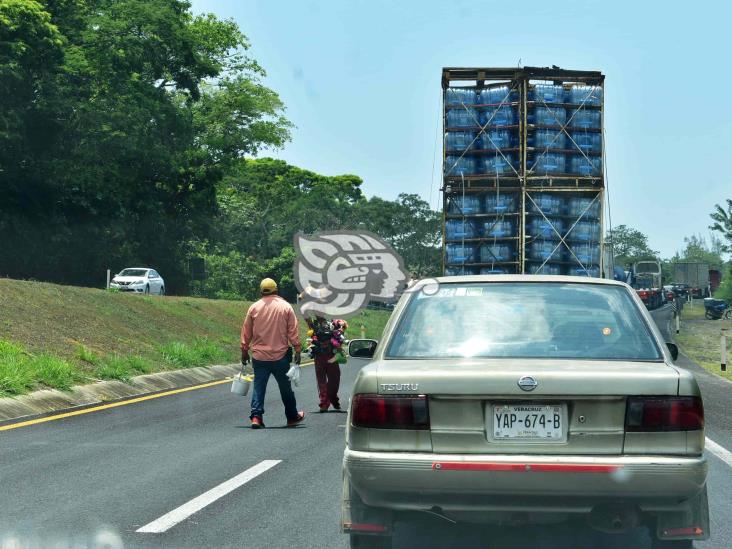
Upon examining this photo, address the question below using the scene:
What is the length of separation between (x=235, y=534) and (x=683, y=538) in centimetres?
264

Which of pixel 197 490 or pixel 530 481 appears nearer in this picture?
pixel 530 481

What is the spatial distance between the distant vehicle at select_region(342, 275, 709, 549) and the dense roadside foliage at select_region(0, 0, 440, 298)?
32.8 meters

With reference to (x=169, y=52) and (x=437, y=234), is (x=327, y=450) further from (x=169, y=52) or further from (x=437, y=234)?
(x=437, y=234)

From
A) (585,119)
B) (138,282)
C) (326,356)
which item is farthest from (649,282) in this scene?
(326,356)

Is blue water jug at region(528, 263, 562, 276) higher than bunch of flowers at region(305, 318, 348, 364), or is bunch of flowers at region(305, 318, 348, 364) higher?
blue water jug at region(528, 263, 562, 276)

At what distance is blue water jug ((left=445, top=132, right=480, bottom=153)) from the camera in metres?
21.9

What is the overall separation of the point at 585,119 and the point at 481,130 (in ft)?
7.43

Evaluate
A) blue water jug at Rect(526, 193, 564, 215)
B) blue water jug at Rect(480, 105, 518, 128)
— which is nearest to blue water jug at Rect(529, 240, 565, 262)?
blue water jug at Rect(526, 193, 564, 215)

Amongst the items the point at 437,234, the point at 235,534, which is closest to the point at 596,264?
the point at 235,534

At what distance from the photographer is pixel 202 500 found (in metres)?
7.10

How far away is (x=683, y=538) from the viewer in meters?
4.92

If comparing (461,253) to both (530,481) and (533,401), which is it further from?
(530,481)

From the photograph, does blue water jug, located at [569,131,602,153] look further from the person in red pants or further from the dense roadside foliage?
the dense roadside foliage

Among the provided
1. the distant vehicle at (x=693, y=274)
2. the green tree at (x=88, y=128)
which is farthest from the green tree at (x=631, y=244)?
the green tree at (x=88, y=128)
